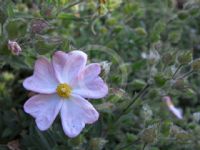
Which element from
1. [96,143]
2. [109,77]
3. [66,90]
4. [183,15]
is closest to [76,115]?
[66,90]

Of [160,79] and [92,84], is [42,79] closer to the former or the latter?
[92,84]

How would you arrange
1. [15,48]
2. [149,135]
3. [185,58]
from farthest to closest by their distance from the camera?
[185,58] → [149,135] → [15,48]

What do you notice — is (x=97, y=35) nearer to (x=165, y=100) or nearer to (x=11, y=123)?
(x=165, y=100)

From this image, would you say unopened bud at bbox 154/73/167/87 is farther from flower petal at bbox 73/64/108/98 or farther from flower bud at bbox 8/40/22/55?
flower bud at bbox 8/40/22/55

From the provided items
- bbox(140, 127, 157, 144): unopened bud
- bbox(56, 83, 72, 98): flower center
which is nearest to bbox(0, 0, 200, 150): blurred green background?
bbox(140, 127, 157, 144): unopened bud

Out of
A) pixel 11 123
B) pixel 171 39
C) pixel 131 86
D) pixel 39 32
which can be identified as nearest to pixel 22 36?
pixel 39 32

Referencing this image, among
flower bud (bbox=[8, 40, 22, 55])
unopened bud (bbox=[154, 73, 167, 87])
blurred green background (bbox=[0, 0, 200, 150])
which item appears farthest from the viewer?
unopened bud (bbox=[154, 73, 167, 87])

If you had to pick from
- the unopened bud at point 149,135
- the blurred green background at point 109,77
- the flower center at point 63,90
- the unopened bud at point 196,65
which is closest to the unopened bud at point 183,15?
the blurred green background at point 109,77
